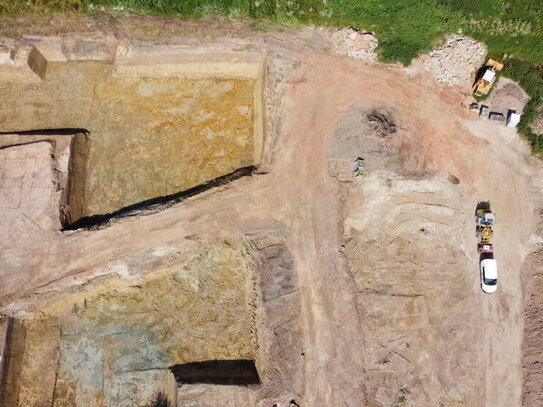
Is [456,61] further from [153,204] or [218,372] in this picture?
[218,372]

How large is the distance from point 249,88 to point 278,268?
27.2ft

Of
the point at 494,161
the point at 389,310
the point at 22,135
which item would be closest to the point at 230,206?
the point at 389,310

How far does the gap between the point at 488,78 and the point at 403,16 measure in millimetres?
4373

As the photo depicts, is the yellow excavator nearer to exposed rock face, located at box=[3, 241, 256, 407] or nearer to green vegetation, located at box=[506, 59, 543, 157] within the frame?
green vegetation, located at box=[506, 59, 543, 157]

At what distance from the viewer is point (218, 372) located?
1563 centimetres

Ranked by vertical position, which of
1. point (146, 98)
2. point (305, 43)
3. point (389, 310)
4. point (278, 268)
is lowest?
point (389, 310)

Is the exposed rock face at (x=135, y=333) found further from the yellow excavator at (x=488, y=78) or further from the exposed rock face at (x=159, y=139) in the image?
the yellow excavator at (x=488, y=78)

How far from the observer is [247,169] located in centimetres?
1681

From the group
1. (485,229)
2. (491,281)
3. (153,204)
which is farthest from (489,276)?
(153,204)

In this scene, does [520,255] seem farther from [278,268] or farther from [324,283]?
[278,268]

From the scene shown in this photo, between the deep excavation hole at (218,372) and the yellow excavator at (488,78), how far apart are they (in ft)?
46.3

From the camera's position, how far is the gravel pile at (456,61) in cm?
1705

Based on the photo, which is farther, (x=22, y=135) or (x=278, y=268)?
(x=22, y=135)

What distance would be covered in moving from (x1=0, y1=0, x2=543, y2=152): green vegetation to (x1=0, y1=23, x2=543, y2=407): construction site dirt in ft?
7.03
